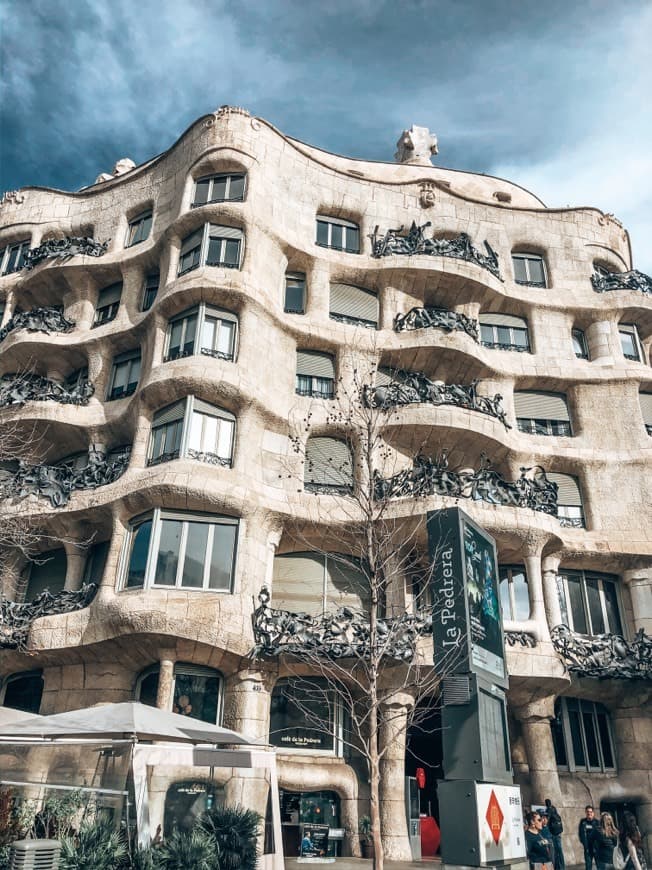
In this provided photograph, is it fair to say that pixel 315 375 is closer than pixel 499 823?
No

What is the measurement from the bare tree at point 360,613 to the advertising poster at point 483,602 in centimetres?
73

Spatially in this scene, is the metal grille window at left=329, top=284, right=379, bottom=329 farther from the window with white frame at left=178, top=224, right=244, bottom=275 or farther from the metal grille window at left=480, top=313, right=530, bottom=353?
the metal grille window at left=480, top=313, right=530, bottom=353

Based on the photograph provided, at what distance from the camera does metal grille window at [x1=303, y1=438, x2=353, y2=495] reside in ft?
69.7

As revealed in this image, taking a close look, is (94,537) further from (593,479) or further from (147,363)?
(593,479)

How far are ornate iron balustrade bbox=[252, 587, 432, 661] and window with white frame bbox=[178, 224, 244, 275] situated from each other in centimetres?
1007

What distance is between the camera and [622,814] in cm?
2095

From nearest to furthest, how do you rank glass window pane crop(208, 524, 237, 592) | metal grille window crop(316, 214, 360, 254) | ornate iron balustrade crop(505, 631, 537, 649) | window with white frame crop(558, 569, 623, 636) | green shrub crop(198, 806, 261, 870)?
green shrub crop(198, 806, 261, 870)
glass window pane crop(208, 524, 237, 592)
ornate iron balustrade crop(505, 631, 537, 649)
window with white frame crop(558, 569, 623, 636)
metal grille window crop(316, 214, 360, 254)

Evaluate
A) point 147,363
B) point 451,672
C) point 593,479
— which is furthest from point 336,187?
point 451,672

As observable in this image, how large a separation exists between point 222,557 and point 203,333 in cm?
648

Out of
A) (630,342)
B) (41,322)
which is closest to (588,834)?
(630,342)

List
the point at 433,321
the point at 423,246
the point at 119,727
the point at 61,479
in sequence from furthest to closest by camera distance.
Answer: the point at 423,246 → the point at 433,321 → the point at 61,479 → the point at 119,727

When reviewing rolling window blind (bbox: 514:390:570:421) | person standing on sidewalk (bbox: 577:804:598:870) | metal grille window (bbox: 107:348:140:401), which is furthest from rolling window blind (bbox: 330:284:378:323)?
person standing on sidewalk (bbox: 577:804:598:870)

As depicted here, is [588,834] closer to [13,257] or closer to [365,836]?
[365,836]

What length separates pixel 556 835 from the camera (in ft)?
55.6
